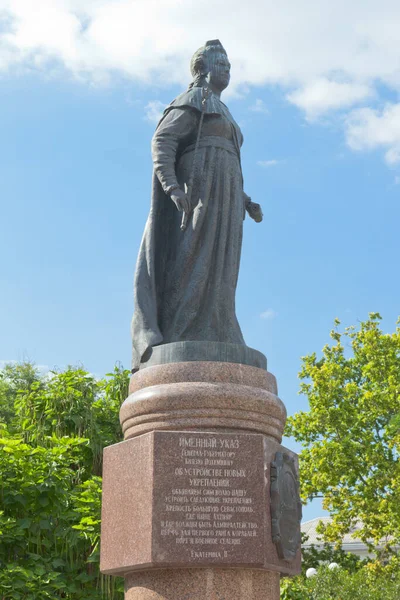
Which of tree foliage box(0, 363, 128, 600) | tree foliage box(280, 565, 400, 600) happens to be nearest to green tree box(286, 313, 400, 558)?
tree foliage box(280, 565, 400, 600)

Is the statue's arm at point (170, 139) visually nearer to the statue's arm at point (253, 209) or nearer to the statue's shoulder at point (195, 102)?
the statue's shoulder at point (195, 102)

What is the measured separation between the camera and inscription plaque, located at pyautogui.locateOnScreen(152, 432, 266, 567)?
6.98 m

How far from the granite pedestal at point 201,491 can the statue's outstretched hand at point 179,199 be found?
1.66 m

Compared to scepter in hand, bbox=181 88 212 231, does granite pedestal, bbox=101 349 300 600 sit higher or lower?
lower

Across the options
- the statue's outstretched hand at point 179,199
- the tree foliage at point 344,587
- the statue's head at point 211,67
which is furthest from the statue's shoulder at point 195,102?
the tree foliage at point 344,587

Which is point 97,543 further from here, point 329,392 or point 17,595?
point 329,392

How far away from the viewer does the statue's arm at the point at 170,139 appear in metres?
8.69

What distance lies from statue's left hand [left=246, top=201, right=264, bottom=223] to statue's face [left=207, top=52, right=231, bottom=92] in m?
1.28

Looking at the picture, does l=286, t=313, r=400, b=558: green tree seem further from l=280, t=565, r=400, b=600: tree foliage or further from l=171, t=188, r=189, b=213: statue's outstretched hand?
l=171, t=188, r=189, b=213: statue's outstretched hand

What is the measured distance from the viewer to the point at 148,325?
8.34 metres

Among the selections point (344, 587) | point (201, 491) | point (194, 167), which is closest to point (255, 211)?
point (194, 167)

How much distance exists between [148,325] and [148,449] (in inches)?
57.9

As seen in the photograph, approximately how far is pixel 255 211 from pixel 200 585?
4143 mm

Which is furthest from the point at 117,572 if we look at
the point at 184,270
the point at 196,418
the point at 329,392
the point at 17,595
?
the point at 329,392
